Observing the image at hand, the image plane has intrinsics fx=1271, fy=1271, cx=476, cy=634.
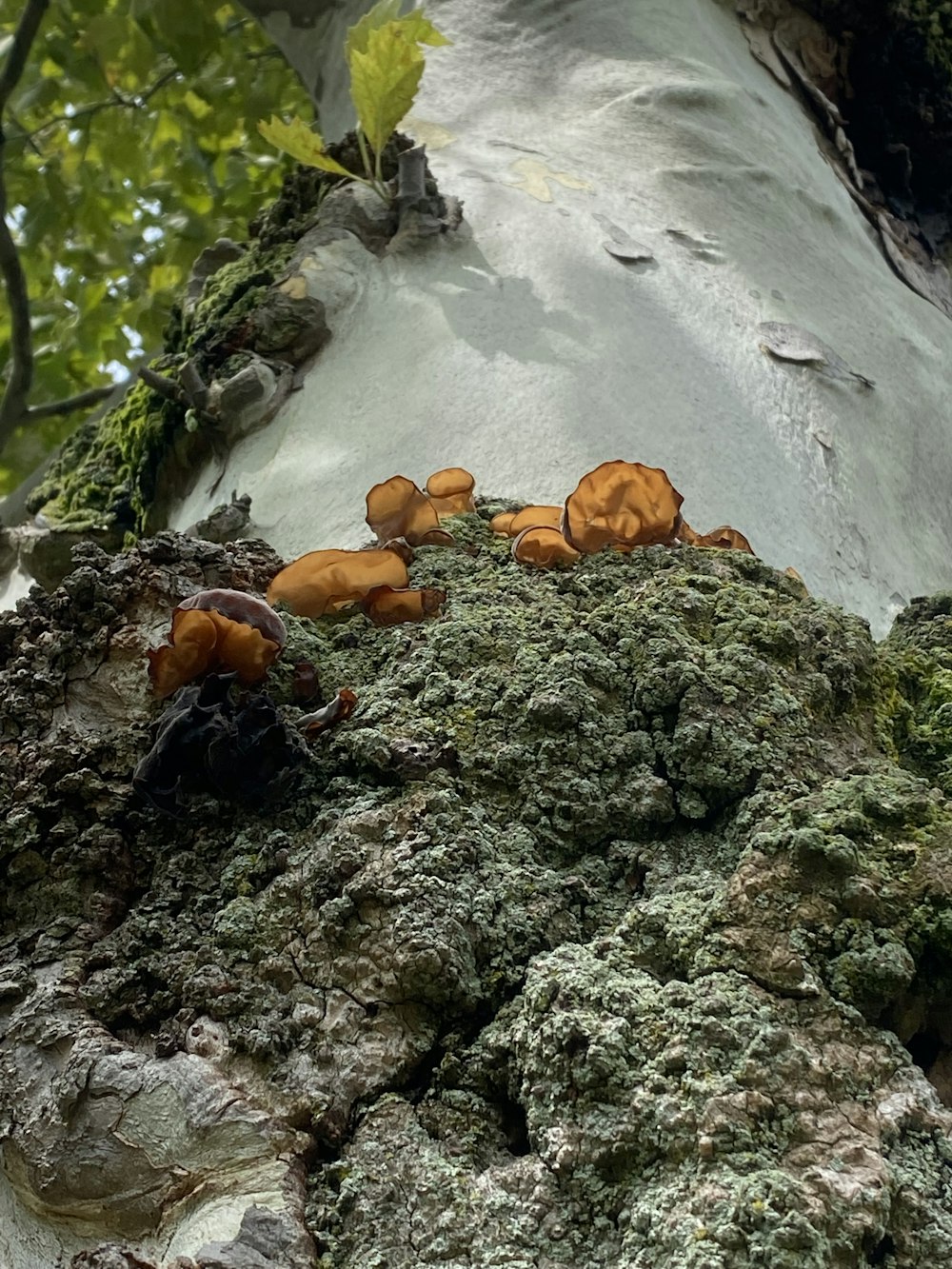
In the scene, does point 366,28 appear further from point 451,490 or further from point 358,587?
point 358,587

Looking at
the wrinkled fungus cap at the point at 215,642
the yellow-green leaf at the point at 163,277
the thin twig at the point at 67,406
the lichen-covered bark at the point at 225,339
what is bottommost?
the yellow-green leaf at the point at 163,277

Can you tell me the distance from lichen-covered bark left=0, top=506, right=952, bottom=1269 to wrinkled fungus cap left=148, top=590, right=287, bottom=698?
45mm

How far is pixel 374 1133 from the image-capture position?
0.85 meters

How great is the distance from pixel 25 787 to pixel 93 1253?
1.34ft

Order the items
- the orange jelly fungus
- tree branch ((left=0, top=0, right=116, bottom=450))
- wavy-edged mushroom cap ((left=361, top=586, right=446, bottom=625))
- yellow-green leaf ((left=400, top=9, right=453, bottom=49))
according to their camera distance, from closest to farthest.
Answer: wavy-edged mushroom cap ((left=361, top=586, right=446, bottom=625)) → the orange jelly fungus → yellow-green leaf ((left=400, top=9, right=453, bottom=49)) → tree branch ((left=0, top=0, right=116, bottom=450))

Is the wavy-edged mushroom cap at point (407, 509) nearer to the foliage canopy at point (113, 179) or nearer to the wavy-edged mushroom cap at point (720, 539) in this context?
the wavy-edged mushroom cap at point (720, 539)

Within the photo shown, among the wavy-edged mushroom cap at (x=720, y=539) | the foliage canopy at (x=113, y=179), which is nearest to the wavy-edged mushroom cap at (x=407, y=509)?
the wavy-edged mushroom cap at (x=720, y=539)

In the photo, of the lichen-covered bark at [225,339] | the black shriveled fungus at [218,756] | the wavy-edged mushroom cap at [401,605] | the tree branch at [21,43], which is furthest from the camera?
the tree branch at [21,43]

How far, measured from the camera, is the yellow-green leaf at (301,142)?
2045 millimetres

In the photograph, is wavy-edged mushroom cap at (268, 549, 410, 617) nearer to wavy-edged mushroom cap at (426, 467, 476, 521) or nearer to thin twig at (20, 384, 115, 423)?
wavy-edged mushroom cap at (426, 467, 476, 521)

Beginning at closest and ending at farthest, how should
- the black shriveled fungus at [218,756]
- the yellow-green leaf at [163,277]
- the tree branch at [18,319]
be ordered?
the black shriveled fungus at [218,756], the tree branch at [18,319], the yellow-green leaf at [163,277]

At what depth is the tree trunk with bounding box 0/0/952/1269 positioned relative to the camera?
0.79 metres

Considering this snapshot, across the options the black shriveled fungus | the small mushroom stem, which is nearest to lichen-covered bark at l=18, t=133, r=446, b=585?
the small mushroom stem

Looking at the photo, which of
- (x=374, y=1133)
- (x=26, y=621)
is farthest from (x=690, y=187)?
(x=374, y=1133)
